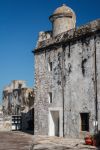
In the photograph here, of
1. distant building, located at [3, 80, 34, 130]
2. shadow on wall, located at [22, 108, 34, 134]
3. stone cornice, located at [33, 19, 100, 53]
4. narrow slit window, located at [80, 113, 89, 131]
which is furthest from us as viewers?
distant building, located at [3, 80, 34, 130]

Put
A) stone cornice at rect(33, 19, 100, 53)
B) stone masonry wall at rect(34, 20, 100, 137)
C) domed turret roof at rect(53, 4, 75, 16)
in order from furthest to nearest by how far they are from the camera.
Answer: domed turret roof at rect(53, 4, 75, 16), stone cornice at rect(33, 19, 100, 53), stone masonry wall at rect(34, 20, 100, 137)

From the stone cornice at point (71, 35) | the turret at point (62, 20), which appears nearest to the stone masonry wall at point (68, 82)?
the stone cornice at point (71, 35)

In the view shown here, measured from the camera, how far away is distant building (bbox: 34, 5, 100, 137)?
21.4m

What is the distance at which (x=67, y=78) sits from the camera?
23.6m

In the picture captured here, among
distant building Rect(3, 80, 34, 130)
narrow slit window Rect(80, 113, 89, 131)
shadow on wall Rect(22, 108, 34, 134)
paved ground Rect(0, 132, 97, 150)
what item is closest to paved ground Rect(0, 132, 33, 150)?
paved ground Rect(0, 132, 97, 150)

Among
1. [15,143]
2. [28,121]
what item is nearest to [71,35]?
[15,143]

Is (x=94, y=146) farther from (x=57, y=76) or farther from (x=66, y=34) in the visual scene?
(x=66, y=34)

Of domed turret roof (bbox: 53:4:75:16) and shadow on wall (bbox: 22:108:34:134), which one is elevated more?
domed turret roof (bbox: 53:4:75:16)

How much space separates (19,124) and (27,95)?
968 cm

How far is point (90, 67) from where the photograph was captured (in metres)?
21.5

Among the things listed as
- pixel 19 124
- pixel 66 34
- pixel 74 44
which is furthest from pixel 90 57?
pixel 19 124

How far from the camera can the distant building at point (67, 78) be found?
21359mm

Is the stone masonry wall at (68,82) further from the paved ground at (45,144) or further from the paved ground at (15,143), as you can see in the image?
the paved ground at (15,143)

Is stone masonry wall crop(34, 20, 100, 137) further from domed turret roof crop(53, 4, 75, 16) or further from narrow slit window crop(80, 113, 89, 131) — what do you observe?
domed turret roof crop(53, 4, 75, 16)
